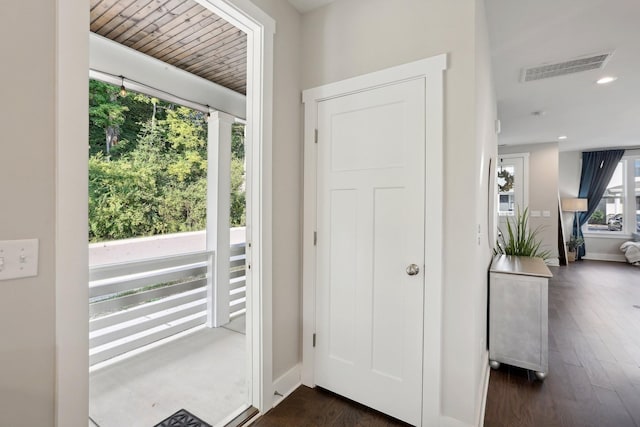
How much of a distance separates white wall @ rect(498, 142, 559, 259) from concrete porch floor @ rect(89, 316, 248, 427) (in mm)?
6783

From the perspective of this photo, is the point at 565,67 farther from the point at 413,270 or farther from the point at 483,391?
the point at 483,391

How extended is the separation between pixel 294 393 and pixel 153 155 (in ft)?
10.2

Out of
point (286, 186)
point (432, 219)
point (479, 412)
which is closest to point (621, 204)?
point (479, 412)

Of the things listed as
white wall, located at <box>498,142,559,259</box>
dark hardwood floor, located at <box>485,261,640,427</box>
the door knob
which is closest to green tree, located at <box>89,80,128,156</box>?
the door knob

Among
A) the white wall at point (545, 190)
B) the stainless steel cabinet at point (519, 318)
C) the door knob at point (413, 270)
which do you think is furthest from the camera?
the white wall at point (545, 190)

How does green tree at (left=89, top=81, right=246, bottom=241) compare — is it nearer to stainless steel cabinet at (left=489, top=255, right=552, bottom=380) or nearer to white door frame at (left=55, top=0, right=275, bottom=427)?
white door frame at (left=55, top=0, right=275, bottom=427)

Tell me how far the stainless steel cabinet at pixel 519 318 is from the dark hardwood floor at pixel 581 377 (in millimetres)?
154

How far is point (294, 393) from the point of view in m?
2.09

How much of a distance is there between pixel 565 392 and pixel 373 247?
1765mm

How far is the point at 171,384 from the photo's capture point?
2.25 metres

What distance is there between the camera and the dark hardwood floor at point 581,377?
187cm

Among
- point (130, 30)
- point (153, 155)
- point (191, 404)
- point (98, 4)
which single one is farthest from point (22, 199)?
point (153, 155)

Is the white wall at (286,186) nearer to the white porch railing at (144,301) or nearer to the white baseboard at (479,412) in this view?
the white baseboard at (479,412)

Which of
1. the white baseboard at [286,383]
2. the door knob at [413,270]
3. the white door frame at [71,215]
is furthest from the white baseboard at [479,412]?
the white door frame at [71,215]
